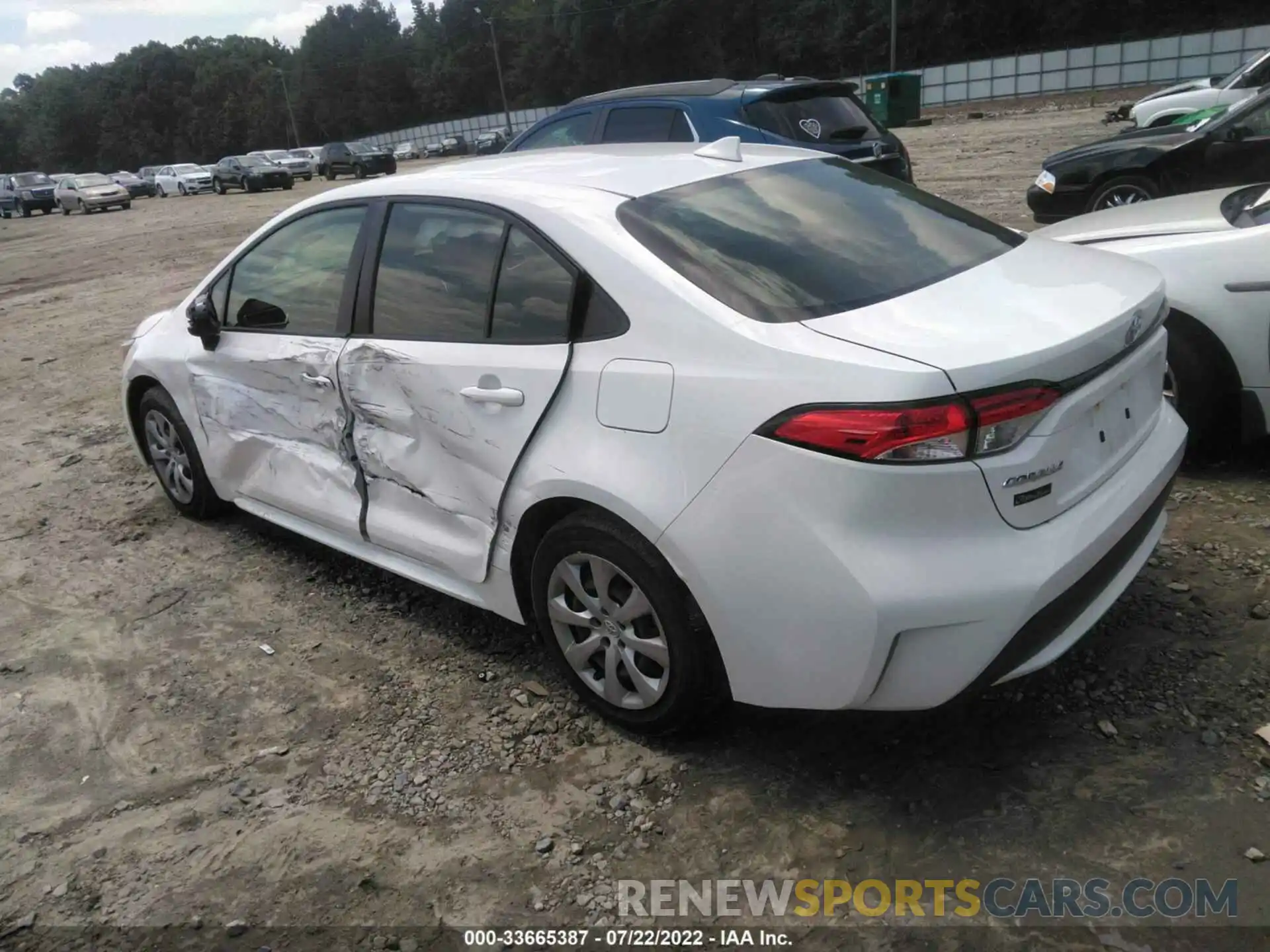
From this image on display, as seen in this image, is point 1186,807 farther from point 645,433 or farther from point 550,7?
point 550,7

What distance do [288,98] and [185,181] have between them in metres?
48.5

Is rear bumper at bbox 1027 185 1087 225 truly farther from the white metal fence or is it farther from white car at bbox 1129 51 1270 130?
the white metal fence

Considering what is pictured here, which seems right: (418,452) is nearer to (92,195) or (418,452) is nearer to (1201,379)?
(1201,379)

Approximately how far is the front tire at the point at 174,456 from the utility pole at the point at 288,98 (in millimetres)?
86355

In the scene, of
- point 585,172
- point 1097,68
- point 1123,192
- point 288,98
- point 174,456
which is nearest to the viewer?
point 585,172

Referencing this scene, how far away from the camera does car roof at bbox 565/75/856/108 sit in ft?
26.8

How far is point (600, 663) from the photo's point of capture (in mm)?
3027

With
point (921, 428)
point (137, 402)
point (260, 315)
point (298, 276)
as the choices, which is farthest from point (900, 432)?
point (137, 402)

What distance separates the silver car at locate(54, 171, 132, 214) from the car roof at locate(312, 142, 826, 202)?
40.4m

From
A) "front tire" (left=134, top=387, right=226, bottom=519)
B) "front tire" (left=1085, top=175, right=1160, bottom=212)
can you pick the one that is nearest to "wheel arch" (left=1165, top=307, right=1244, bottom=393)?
"front tire" (left=134, top=387, right=226, bottom=519)

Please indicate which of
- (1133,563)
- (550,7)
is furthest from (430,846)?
(550,7)

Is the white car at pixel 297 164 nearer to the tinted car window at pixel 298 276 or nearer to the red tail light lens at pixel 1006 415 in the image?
the tinted car window at pixel 298 276

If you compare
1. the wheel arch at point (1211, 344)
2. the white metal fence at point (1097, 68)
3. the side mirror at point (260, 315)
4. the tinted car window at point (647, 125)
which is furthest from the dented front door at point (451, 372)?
the white metal fence at point (1097, 68)

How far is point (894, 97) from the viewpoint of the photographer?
35188 mm
